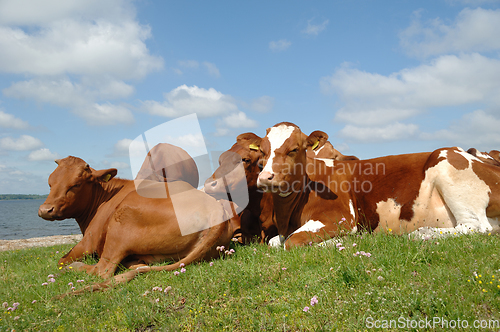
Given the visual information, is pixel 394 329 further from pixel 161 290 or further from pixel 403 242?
pixel 161 290

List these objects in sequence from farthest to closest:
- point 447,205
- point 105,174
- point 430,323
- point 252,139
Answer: point 105,174 < point 252,139 < point 447,205 < point 430,323

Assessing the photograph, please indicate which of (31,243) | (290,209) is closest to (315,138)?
(290,209)

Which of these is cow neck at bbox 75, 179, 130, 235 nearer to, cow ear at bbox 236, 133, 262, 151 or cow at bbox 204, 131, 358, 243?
cow at bbox 204, 131, 358, 243

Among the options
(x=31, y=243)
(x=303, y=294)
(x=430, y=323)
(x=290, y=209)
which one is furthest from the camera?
(x=31, y=243)

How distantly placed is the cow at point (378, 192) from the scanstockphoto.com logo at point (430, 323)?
109 inches

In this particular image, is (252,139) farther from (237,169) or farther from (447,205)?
(447,205)

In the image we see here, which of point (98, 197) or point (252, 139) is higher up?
point (252, 139)

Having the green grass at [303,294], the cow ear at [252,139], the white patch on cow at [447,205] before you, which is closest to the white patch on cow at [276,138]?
the cow ear at [252,139]

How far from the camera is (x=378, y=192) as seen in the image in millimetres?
6906

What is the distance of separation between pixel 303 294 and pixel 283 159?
112 inches

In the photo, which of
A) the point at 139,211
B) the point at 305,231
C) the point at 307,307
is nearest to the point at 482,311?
the point at 307,307

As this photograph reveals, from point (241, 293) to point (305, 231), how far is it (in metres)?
2.52

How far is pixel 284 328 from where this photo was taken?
3369mm

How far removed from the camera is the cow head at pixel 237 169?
7.37 metres
